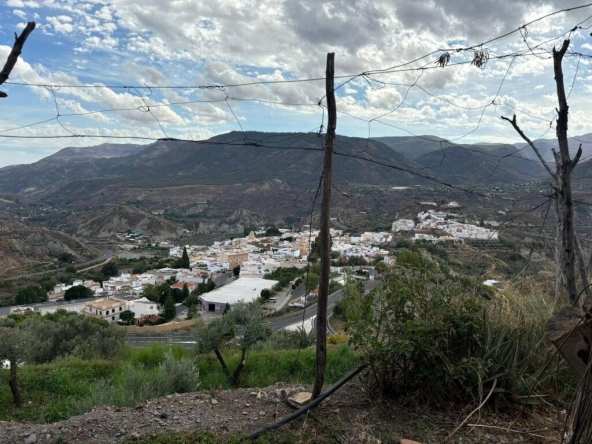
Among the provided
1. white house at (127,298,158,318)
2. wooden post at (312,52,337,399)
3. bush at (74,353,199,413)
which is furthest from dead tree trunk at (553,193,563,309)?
white house at (127,298,158,318)

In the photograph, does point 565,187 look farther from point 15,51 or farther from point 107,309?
point 107,309

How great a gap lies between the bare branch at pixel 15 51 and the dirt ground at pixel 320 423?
2659 mm

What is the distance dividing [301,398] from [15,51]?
3.42 m

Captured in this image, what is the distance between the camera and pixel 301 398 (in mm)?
3906

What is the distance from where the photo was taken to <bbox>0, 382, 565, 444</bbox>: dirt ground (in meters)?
3.29

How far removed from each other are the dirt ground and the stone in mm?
87

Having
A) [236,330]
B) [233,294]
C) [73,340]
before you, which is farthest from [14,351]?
[233,294]

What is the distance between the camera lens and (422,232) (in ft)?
169

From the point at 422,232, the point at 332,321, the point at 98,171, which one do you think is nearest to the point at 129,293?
the point at 332,321

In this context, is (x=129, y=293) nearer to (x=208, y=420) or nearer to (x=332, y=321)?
(x=332, y=321)

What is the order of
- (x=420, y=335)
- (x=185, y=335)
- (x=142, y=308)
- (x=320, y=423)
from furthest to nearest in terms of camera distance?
(x=142, y=308) < (x=185, y=335) < (x=420, y=335) < (x=320, y=423)

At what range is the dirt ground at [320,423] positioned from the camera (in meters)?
3.29

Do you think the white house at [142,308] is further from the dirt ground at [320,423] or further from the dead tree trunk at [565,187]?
the dead tree trunk at [565,187]

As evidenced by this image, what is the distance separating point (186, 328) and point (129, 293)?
1899cm
